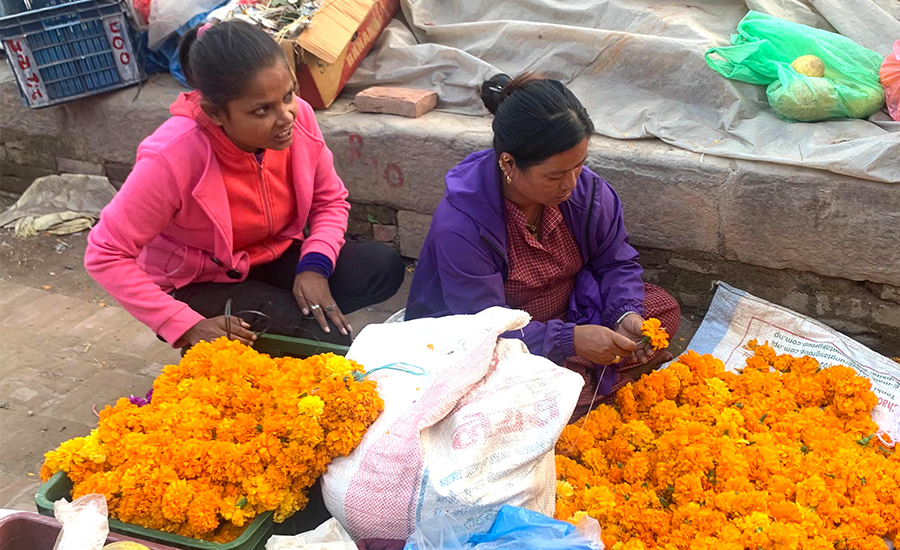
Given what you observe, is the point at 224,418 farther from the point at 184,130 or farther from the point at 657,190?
the point at 657,190

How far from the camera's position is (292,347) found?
2.69 m

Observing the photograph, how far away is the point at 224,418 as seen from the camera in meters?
2.22

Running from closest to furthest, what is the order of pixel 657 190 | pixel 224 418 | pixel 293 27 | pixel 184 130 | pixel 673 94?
pixel 224 418, pixel 184 130, pixel 657 190, pixel 673 94, pixel 293 27

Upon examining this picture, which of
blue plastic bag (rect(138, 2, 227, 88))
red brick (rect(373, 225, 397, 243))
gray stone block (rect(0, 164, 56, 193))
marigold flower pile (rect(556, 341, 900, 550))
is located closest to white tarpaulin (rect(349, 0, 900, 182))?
red brick (rect(373, 225, 397, 243))

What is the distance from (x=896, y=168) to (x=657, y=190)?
913mm

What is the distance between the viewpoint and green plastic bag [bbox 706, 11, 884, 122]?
3.36 meters

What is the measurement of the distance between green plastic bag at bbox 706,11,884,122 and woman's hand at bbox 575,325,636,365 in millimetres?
1568

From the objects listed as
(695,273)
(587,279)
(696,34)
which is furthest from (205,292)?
(696,34)

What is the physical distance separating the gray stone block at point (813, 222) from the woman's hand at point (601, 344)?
1065 mm

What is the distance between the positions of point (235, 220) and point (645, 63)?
2.17m

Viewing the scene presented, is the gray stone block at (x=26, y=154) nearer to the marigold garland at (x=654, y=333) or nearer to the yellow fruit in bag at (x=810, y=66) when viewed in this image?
the marigold garland at (x=654, y=333)

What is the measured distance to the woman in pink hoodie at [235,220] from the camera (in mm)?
2543

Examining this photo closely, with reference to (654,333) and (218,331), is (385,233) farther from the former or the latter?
(654,333)

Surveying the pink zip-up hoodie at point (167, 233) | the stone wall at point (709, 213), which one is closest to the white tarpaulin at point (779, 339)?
the stone wall at point (709, 213)
